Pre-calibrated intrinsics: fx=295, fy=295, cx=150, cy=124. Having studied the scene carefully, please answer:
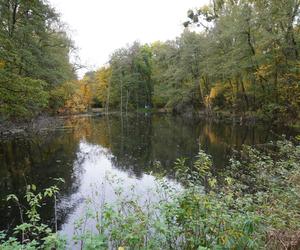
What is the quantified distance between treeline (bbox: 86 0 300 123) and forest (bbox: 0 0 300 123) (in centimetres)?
8

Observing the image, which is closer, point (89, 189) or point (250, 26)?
point (89, 189)

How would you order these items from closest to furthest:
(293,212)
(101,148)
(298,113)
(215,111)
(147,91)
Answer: (293,212) < (101,148) < (298,113) < (215,111) < (147,91)

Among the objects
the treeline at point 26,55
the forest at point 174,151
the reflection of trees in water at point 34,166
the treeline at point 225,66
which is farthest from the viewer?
the treeline at point 225,66

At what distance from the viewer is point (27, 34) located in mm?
20828

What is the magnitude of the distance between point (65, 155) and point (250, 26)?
64.5 ft

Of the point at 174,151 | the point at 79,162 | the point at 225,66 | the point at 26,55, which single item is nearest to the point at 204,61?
the point at 225,66

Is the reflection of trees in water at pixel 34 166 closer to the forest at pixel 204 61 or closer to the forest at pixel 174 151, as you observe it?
the forest at pixel 174 151

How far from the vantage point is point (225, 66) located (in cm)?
2914

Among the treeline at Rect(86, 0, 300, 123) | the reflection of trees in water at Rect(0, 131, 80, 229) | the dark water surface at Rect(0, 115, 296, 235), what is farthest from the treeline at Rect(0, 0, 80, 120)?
the treeline at Rect(86, 0, 300, 123)

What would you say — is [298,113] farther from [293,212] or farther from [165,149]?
[293,212]

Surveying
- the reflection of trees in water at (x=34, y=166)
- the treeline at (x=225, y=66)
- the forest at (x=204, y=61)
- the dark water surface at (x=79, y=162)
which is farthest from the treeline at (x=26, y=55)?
the treeline at (x=225, y=66)

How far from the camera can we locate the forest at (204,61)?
15773 mm

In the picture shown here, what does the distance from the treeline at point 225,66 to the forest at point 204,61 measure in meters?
0.08

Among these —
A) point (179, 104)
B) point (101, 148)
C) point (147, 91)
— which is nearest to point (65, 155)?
point (101, 148)
